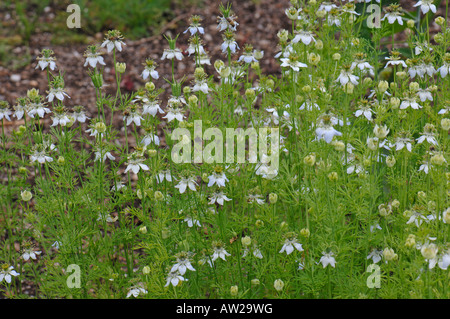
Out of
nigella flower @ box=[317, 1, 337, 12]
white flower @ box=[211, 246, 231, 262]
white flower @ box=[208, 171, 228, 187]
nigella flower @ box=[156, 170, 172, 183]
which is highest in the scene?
nigella flower @ box=[317, 1, 337, 12]

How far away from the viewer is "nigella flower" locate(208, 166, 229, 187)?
8.07ft

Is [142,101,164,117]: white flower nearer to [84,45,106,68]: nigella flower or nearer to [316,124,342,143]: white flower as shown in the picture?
[84,45,106,68]: nigella flower

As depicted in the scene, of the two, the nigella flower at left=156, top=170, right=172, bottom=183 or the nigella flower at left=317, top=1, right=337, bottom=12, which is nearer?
the nigella flower at left=156, top=170, right=172, bottom=183

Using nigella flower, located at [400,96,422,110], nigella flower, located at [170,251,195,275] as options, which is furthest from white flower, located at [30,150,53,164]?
nigella flower, located at [400,96,422,110]

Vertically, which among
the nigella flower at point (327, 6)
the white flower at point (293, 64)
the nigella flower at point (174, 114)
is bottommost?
the nigella flower at point (174, 114)

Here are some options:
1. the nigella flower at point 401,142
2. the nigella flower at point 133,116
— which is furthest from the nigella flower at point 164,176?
the nigella flower at point 401,142

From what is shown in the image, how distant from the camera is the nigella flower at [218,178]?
2.46m

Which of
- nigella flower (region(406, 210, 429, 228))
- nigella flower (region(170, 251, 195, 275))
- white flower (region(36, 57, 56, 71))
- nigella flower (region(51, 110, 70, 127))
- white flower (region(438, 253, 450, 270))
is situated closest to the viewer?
white flower (region(438, 253, 450, 270))

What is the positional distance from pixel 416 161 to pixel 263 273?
3.31ft

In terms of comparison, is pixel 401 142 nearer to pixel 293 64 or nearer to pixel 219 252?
pixel 293 64

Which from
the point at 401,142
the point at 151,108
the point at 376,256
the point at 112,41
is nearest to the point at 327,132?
the point at 401,142

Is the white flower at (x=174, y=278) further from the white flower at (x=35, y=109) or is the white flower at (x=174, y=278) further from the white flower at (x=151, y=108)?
the white flower at (x=35, y=109)
